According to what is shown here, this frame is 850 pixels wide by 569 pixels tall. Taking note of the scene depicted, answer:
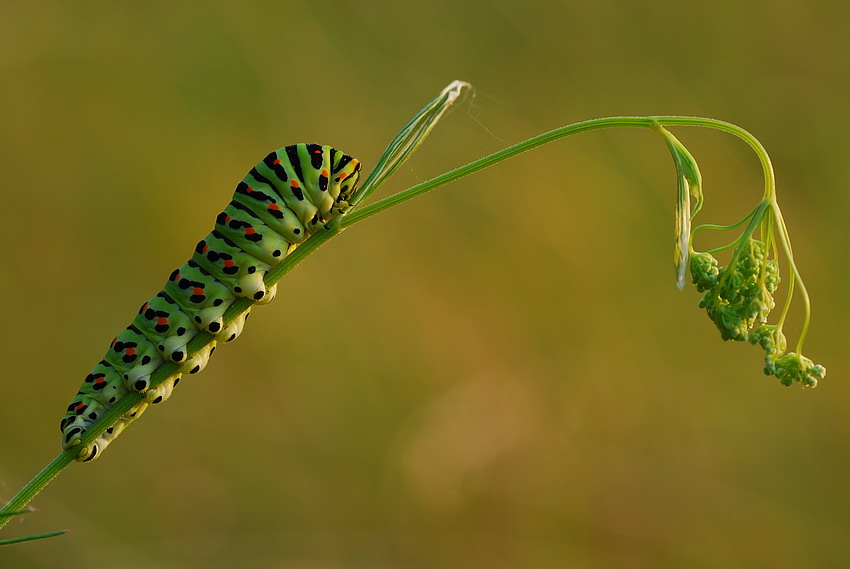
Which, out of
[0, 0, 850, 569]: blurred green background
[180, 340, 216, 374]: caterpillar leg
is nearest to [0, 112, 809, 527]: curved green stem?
[180, 340, 216, 374]: caterpillar leg

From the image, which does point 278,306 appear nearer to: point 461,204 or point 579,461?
point 461,204

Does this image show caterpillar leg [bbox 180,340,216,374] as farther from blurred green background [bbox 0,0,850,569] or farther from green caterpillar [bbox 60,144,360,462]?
blurred green background [bbox 0,0,850,569]

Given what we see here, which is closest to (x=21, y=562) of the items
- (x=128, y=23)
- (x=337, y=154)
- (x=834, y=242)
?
(x=337, y=154)

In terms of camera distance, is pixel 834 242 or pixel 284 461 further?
pixel 834 242

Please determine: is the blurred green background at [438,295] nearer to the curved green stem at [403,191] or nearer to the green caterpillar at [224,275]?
the green caterpillar at [224,275]

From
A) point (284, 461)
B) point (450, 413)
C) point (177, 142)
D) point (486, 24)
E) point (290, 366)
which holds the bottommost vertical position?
point (284, 461)

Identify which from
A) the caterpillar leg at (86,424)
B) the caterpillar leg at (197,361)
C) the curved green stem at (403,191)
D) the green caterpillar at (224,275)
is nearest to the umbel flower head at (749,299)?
the curved green stem at (403,191)
